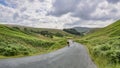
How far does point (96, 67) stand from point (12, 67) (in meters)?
7.04

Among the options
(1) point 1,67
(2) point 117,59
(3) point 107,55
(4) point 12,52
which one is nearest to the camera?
(1) point 1,67

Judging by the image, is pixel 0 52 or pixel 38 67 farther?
pixel 0 52

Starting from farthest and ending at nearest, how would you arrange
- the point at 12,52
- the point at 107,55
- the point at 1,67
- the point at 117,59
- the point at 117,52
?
the point at 12,52
the point at 107,55
the point at 117,52
the point at 117,59
the point at 1,67

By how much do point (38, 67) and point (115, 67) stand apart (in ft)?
21.4

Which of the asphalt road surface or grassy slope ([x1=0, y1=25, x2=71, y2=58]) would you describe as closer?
the asphalt road surface

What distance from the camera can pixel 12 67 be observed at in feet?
75.4

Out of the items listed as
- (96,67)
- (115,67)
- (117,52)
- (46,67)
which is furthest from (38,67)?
(117,52)

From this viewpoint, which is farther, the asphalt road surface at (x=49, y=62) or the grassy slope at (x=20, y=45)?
the grassy slope at (x=20, y=45)

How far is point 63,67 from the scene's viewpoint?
23.3 metres

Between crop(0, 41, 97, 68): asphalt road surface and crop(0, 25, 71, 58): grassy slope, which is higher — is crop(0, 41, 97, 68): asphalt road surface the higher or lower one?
the higher one

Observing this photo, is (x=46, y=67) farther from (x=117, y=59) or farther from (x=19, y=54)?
(x=19, y=54)

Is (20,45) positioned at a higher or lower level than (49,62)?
lower

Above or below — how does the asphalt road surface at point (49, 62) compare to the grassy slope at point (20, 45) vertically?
above

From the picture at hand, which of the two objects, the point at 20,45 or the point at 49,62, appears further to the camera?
the point at 20,45
